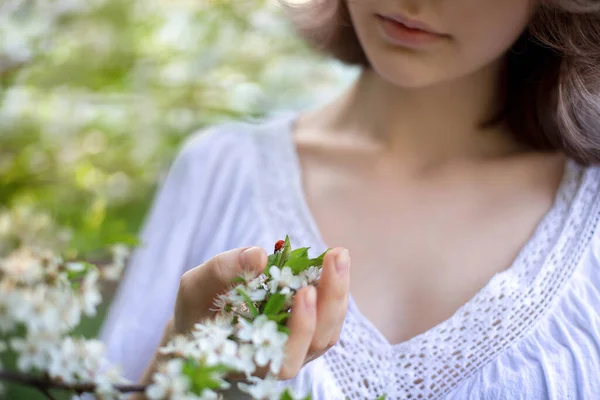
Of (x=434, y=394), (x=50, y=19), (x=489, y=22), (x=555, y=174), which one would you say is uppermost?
(x=489, y=22)

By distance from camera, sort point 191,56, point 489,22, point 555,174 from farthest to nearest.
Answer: point 191,56, point 555,174, point 489,22

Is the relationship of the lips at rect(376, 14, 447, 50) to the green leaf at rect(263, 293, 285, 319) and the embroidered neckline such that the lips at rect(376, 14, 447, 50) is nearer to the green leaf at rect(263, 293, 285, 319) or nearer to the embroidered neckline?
the embroidered neckline

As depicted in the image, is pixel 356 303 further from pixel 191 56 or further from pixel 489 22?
pixel 191 56

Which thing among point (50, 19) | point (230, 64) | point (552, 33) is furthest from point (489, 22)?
point (230, 64)

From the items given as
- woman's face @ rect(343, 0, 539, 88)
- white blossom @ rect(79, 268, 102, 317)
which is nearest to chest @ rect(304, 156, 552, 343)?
woman's face @ rect(343, 0, 539, 88)

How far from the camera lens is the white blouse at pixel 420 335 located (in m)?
Result: 0.72

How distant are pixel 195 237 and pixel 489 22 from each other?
20.9 inches

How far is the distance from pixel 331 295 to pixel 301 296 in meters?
0.04

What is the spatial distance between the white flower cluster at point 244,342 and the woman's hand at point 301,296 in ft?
0.04

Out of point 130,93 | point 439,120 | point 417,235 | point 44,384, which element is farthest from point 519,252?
point 130,93

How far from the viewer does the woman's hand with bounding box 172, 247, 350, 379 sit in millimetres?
423

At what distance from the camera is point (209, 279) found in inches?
20.1

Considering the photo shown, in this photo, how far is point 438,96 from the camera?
942mm

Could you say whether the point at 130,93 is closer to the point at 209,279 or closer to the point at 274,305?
the point at 209,279
